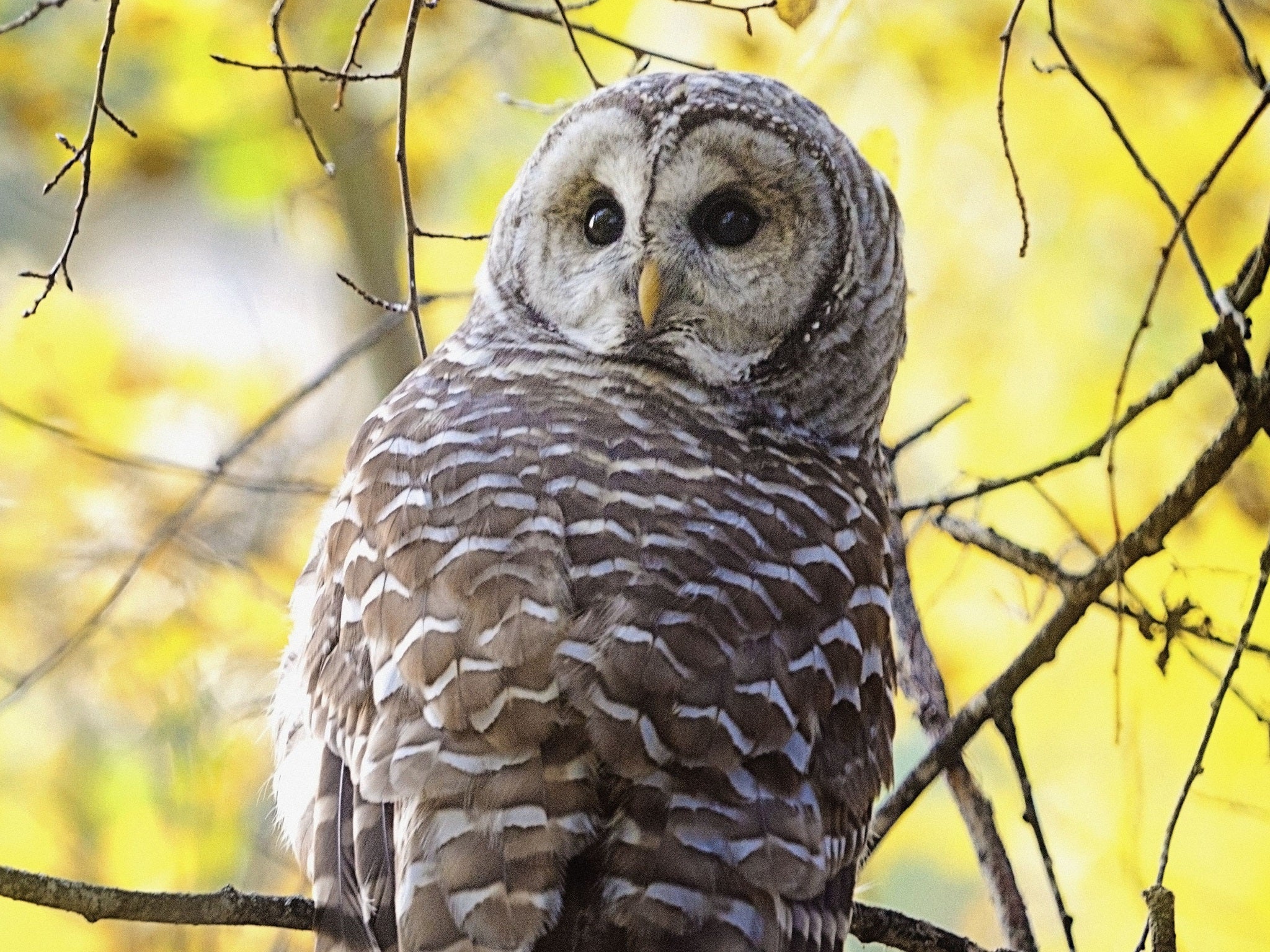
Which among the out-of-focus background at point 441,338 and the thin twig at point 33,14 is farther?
the out-of-focus background at point 441,338

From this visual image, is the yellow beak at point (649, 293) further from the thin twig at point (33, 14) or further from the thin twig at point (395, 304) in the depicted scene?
the thin twig at point (33, 14)

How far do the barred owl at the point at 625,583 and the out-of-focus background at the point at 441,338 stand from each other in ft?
1.65

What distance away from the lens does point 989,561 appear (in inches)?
156

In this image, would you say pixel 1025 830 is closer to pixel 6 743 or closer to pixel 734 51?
pixel 734 51

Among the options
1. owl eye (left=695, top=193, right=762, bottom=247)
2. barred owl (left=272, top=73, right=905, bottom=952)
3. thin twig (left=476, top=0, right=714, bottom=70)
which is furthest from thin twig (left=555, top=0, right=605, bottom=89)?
owl eye (left=695, top=193, right=762, bottom=247)

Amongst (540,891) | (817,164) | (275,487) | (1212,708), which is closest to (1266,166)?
(817,164)

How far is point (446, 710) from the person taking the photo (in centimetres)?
169

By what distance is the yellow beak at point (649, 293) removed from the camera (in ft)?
7.59

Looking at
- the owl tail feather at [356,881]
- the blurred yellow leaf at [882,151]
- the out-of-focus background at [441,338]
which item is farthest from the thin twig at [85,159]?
the blurred yellow leaf at [882,151]

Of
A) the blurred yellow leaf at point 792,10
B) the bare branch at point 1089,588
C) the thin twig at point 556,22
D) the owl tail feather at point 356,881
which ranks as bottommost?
the owl tail feather at point 356,881

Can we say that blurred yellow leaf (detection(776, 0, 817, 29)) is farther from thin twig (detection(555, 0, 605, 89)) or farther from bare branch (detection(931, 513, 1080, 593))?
bare branch (detection(931, 513, 1080, 593))

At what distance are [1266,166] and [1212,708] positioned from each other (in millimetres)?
2319

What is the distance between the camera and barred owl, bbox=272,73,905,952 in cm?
167

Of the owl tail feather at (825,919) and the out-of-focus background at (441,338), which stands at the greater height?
the out-of-focus background at (441,338)
